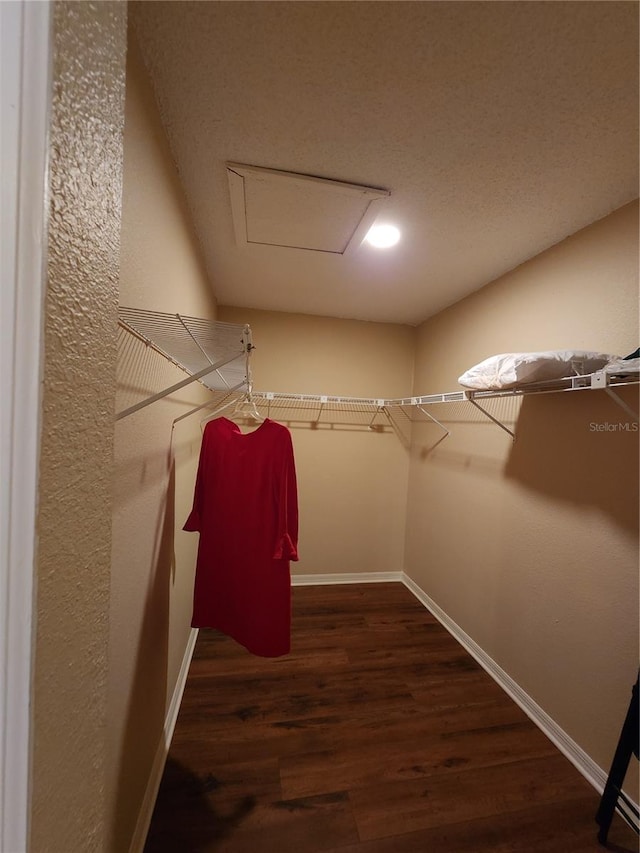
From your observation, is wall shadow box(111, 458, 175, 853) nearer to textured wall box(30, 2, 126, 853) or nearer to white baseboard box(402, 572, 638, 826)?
textured wall box(30, 2, 126, 853)

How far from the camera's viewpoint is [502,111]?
93 centimetres

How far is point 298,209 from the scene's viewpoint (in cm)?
138

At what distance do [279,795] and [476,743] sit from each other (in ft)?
2.96

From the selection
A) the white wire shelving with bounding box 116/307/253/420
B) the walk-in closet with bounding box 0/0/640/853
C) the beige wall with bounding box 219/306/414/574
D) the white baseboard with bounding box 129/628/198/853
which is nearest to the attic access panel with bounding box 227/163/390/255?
the walk-in closet with bounding box 0/0/640/853

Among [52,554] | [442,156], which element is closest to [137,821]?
[52,554]

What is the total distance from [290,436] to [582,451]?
1338 mm

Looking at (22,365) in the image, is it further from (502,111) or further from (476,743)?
(476,743)

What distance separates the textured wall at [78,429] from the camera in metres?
0.34

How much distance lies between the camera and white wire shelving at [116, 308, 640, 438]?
89 centimetres

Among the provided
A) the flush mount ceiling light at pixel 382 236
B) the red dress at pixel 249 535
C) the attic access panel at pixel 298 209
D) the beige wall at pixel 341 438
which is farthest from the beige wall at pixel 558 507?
the red dress at pixel 249 535

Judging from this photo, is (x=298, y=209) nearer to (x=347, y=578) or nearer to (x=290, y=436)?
(x=290, y=436)

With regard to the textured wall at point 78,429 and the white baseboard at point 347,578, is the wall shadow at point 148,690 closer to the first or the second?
the textured wall at point 78,429

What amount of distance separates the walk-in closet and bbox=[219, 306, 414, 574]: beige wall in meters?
0.45

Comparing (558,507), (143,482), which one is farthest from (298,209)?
(558,507)
